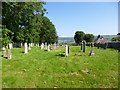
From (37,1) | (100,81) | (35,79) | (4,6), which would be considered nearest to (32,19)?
(37,1)

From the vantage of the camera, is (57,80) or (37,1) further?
(37,1)

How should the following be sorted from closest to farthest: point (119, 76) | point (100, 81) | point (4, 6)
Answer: point (100, 81) → point (119, 76) → point (4, 6)

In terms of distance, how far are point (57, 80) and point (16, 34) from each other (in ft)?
57.8

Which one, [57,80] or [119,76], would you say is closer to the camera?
[57,80]

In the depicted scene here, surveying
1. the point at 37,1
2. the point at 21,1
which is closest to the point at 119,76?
the point at 21,1

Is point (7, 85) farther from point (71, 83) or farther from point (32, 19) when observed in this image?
point (32, 19)

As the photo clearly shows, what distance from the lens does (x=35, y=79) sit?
20.5 feet

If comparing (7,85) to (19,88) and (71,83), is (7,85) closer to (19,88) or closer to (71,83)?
(19,88)

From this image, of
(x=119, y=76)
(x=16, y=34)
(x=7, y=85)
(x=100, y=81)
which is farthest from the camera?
(x=16, y=34)

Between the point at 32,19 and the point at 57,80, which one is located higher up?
the point at 32,19

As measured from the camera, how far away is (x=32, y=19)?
21.6 meters

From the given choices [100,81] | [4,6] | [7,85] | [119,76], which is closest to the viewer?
[7,85]

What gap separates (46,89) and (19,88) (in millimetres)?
1349

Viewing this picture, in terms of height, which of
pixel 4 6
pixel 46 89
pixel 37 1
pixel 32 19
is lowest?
pixel 46 89
